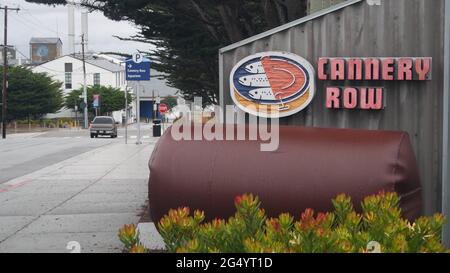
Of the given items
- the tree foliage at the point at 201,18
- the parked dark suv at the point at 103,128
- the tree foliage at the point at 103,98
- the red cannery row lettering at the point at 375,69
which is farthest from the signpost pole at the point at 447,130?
the tree foliage at the point at 103,98

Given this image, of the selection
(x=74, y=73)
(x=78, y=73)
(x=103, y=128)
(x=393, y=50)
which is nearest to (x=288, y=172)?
(x=393, y=50)

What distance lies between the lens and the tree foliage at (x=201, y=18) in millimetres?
10250

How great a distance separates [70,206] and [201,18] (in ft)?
13.0

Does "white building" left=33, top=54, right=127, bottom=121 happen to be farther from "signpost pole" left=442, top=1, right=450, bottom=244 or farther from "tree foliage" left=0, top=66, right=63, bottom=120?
A: "signpost pole" left=442, top=1, right=450, bottom=244

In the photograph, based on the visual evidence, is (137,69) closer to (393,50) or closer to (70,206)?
(70,206)

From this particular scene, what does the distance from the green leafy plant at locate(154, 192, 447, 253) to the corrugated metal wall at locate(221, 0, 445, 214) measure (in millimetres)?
3667

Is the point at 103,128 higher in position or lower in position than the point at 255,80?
lower

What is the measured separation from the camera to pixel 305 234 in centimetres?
336

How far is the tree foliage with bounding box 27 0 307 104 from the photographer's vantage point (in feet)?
33.6

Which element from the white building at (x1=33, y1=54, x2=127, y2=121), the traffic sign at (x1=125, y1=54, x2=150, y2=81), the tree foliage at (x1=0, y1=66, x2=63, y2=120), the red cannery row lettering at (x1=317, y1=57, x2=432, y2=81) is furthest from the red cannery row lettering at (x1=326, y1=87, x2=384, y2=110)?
the white building at (x1=33, y1=54, x2=127, y2=121)

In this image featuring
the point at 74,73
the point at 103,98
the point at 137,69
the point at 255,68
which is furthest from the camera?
the point at 74,73

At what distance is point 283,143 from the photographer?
19.3 ft

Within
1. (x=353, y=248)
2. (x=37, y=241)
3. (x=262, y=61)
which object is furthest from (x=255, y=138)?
(x=37, y=241)
